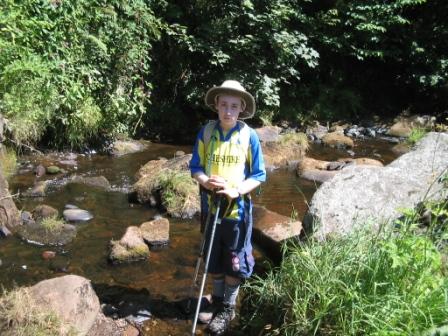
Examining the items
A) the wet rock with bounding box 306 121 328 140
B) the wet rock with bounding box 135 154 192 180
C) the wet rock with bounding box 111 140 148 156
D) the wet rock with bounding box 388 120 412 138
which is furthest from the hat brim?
the wet rock with bounding box 388 120 412 138

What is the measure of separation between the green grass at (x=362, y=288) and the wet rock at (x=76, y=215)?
3.39 meters

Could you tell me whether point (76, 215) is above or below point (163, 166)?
below

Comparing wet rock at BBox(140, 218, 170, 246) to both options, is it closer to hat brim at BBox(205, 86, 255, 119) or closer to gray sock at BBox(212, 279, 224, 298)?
gray sock at BBox(212, 279, 224, 298)

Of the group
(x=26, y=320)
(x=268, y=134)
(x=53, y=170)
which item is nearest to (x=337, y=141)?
(x=268, y=134)

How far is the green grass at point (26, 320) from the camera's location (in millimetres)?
3336

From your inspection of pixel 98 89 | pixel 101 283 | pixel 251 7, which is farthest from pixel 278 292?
pixel 251 7

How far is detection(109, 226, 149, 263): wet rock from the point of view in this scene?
17.2 ft

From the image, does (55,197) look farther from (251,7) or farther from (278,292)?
(251,7)

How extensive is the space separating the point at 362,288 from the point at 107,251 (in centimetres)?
325

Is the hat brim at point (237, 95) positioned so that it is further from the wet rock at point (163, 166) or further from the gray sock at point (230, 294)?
the wet rock at point (163, 166)

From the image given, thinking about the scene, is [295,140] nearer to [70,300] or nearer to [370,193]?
[370,193]

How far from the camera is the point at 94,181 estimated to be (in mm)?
8117

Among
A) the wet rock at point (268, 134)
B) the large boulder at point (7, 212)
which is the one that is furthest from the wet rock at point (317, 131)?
the large boulder at point (7, 212)

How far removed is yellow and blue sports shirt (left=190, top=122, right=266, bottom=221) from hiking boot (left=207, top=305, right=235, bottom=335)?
2.78ft
